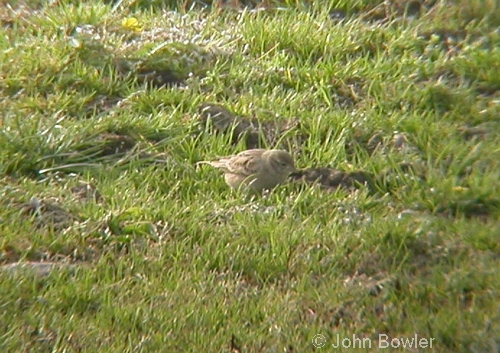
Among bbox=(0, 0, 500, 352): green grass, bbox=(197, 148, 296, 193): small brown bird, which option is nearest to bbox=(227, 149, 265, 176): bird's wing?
bbox=(197, 148, 296, 193): small brown bird

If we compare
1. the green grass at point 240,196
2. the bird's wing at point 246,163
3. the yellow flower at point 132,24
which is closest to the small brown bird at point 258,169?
the bird's wing at point 246,163

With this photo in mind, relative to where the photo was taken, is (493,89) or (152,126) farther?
(493,89)

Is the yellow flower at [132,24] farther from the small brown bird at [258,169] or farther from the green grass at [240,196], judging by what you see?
the small brown bird at [258,169]

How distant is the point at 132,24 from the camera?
1038 cm

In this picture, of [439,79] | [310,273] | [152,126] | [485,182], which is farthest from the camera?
[439,79]

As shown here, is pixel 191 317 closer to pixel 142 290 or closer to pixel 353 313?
pixel 142 290

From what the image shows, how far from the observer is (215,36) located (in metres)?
10.3

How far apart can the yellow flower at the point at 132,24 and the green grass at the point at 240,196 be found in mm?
44

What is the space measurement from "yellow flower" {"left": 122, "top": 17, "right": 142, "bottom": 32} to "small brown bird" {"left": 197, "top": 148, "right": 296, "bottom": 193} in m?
2.34

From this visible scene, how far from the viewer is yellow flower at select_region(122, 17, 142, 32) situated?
1034cm

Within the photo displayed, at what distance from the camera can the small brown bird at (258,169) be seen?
820 cm

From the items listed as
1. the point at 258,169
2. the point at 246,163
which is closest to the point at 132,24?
the point at 246,163

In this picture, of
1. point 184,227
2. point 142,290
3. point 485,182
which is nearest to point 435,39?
point 485,182

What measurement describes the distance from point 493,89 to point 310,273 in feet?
10.3
